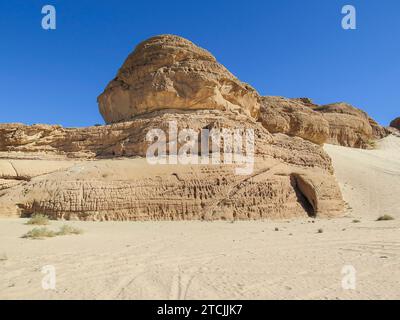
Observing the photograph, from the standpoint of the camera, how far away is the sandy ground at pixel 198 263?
167 inches

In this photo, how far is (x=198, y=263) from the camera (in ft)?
19.5

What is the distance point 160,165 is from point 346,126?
36006 mm

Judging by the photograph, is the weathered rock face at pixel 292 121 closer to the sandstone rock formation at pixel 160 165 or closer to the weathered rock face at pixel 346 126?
the sandstone rock formation at pixel 160 165

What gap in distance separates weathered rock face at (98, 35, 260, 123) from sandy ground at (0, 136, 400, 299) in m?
8.14

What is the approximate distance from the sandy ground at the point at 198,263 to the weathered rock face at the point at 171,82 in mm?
8143

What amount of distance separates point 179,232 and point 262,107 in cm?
1456

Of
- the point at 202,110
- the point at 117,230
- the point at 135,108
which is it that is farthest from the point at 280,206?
the point at 135,108

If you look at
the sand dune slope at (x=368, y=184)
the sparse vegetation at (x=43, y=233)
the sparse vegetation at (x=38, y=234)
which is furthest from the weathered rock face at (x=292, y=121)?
the sparse vegetation at (x=38, y=234)

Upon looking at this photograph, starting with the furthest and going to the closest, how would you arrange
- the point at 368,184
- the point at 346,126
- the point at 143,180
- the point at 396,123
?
the point at 396,123
the point at 346,126
the point at 368,184
the point at 143,180

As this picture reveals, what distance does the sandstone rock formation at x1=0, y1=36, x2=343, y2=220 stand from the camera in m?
13.6

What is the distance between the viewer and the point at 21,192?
14.0m

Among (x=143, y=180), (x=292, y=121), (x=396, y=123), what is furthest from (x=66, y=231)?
(x=396, y=123)
